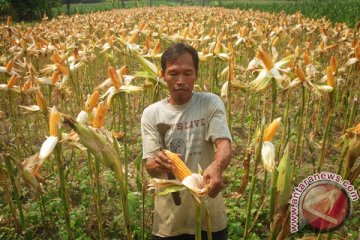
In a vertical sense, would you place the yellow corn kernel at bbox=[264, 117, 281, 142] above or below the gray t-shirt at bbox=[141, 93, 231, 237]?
above

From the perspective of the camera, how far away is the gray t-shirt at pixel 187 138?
6.67 feet

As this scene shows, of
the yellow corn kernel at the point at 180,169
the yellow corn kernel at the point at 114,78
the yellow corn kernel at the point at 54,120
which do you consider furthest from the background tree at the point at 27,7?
the yellow corn kernel at the point at 180,169

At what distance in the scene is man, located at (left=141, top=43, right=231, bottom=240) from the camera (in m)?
1.95

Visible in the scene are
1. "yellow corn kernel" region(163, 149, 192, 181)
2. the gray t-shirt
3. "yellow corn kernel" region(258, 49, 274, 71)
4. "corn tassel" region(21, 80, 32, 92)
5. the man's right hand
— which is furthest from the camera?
"corn tassel" region(21, 80, 32, 92)

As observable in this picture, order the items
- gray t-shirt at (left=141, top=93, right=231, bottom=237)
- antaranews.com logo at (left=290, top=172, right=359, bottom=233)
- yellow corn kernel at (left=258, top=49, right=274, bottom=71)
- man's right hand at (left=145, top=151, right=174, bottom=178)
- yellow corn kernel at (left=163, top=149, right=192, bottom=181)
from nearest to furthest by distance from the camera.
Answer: antaranews.com logo at (left=290, top=172, right=359, bottom=233)
yellow corn kernel at (left=163, top=149, right=192, bottom=181)
man's right hand at (left=145, top=151, right=174, bottom=178)
gray t-shirt at (left=141, top=93, right=231, bottom=237)
yellow corn kernel at (left=258, top=49, right=274, bottom=71)

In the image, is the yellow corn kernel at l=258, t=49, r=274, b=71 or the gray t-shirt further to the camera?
the yellow corn kernel at l=258, t=49, r=274, b=71

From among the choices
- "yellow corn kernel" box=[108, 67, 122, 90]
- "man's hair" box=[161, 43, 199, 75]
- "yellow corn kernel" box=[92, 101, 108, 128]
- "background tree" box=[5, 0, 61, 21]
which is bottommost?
"yellow corn kernel" box=[92, 101, 108, 128]

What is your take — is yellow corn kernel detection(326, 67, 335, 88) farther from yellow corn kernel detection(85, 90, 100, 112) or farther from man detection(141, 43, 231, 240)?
yellow corn kernel detection(85, 90, 100, 112)

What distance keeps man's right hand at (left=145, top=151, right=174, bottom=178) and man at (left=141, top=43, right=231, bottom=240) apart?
0.42ft

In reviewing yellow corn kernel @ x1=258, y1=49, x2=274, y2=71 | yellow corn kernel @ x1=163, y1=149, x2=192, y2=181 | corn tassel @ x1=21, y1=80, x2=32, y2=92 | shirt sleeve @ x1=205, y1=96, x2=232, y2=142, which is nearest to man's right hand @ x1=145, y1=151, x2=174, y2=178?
yellow corn kernel @ x1=163, y1=149, x2=192, y2=181

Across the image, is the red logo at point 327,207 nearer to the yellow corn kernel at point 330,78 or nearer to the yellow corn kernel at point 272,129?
the yellow corn kernel at point 272,129

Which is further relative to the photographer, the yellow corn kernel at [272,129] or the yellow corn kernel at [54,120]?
the yellow corn kernel at [272,129]

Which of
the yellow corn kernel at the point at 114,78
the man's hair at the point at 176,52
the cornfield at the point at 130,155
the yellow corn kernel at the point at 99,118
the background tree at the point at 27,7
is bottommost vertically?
the cornfield at the point at 130,155

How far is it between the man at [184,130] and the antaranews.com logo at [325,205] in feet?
2.41
